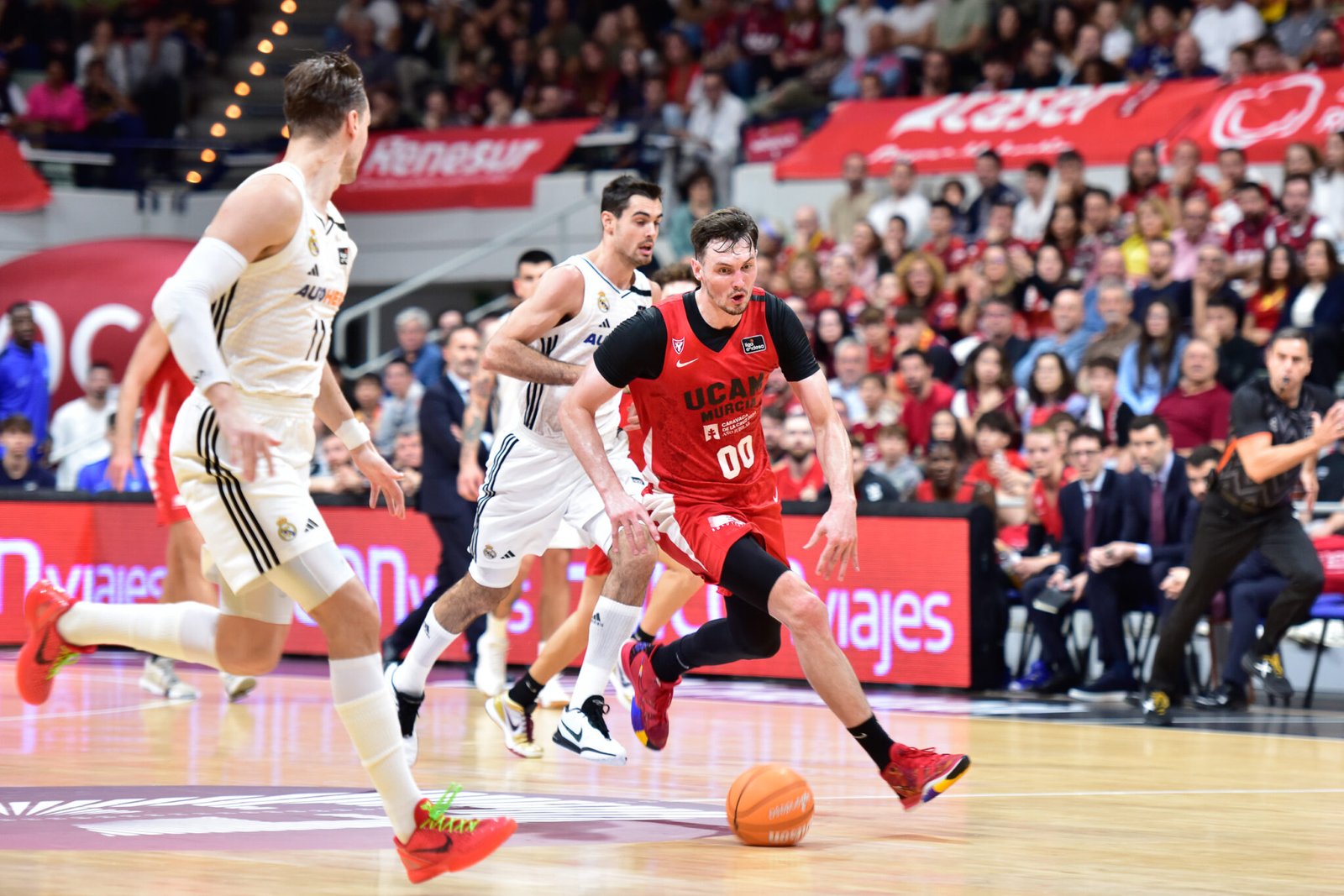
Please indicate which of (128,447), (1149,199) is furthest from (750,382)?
(1149,199)

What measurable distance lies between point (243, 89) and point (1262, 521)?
588 inches

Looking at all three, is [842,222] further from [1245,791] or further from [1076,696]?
[1245,791]

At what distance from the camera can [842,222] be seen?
16.7m

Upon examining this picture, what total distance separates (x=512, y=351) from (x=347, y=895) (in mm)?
3125

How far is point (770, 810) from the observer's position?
5.79m

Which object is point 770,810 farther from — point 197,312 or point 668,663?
point 197,312

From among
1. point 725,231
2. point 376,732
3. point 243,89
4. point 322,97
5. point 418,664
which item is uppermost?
point 243,89

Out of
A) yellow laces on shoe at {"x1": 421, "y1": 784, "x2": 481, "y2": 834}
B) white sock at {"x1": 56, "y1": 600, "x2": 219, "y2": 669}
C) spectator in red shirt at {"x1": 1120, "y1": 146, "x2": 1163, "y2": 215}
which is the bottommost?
yellow laces on shoe at {"x1": 421, "y1": 784, "x2": 481, "y2": 834}

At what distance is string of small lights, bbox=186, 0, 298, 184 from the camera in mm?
20516

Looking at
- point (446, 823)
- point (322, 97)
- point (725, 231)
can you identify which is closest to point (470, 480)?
point (725, 231)

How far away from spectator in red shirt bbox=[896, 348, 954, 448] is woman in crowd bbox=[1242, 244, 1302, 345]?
2.17m

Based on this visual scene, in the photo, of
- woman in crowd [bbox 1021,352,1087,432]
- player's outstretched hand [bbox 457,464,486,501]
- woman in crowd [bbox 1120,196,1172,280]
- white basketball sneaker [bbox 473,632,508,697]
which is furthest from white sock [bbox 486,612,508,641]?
woman in crowd [bbox 1120,196,1172,280]

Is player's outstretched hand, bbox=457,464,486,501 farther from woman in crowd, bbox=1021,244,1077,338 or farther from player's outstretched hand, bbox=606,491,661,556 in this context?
woman in crowd, bbox=1021,244,1077,338

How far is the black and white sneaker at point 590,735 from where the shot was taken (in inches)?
285
